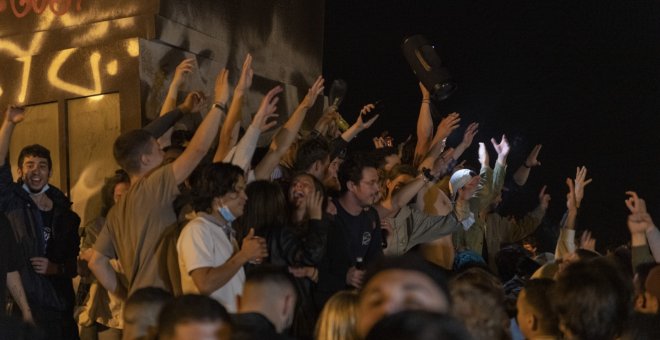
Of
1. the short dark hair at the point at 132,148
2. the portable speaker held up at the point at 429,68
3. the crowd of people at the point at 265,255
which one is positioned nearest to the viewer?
the crowd of people at the point at 265,255

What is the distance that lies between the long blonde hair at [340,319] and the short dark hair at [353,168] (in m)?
2.84

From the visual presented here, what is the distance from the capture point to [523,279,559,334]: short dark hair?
476cm

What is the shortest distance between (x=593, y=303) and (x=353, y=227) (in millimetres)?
2698

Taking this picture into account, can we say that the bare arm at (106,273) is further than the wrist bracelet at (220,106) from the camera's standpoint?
No

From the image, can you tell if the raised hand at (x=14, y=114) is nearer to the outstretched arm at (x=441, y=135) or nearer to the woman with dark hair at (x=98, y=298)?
the woman with dark hair at (x=98, y=298)

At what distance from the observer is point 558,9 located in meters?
17.7

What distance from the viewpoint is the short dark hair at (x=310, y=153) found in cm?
743

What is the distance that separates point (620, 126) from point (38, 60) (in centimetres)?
1078

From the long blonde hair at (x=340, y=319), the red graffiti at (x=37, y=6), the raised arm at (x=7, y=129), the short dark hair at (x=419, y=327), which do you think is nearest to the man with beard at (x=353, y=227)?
the raised arm at (x=7, y=129)

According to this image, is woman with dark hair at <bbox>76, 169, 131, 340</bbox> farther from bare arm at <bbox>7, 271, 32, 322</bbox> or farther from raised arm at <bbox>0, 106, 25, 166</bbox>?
raised arm at <bbox>0, 106, 25, 166</bbox>

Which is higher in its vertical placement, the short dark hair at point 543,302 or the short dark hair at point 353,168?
the short dark hair at point 353,168

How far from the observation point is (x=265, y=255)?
5.46 metres

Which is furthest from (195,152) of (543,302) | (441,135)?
(441,135)

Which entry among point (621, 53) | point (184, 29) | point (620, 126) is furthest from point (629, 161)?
point (184, 29)
